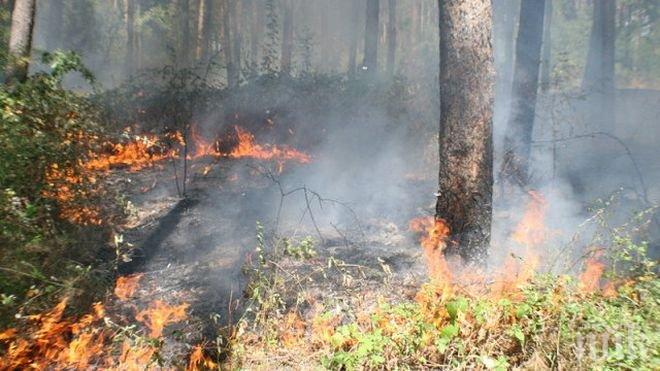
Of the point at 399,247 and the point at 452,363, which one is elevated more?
the point at 399,247

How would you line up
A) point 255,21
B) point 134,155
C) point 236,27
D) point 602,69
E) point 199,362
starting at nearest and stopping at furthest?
point 199,362
point 134,155
point 602,69
point 236,27
point 255,21

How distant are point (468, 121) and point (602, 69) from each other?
Result: 12.9 m

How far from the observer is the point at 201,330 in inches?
170

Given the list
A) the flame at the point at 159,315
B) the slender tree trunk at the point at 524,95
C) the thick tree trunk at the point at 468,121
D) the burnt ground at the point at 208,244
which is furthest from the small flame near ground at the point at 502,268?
the flame at the point at 159,315

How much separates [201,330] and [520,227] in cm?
466

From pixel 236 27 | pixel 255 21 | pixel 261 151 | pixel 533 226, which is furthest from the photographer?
pixel 255 21

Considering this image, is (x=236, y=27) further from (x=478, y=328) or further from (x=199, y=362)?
(x=478, y=328)

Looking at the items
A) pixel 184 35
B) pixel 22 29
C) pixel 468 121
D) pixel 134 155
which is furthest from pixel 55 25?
pixel 468 121

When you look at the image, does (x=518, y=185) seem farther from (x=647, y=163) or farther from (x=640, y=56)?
(x=640, y=56)

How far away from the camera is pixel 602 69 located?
14812 millimetres

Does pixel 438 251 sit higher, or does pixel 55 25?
pixel 55 25

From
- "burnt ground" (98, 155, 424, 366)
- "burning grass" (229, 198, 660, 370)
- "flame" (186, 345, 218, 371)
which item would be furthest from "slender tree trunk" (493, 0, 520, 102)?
"flame" (186, 345, 218, 371)

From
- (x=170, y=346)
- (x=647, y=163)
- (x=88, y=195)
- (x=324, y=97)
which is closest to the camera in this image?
(x=170, y=346)

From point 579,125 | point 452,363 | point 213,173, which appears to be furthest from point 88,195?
point 579,125
